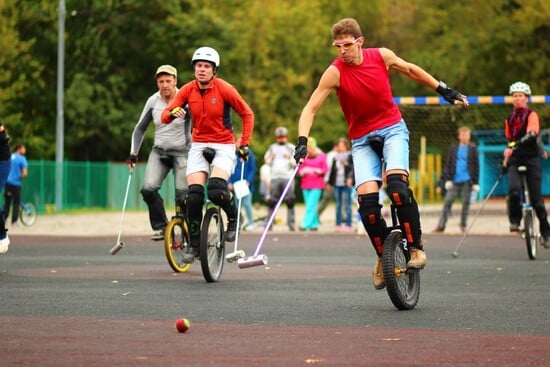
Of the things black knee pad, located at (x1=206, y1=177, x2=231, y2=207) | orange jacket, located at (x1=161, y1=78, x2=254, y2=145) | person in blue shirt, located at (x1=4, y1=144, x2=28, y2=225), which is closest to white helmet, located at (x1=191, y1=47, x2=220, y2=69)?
orange jacket, located at (x1=161, y1=78, x2=254, y2=145)

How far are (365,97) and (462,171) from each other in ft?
47.4

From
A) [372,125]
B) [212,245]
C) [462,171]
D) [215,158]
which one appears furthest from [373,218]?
[462,171]

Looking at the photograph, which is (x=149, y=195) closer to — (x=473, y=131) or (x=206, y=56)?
(x=206, y=56)

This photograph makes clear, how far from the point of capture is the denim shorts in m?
13.5

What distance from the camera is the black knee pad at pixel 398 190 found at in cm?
1052

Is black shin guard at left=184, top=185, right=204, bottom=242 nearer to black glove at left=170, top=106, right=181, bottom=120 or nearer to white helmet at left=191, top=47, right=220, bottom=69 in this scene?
black glove at left=170, top=106, right=181, bottom=120

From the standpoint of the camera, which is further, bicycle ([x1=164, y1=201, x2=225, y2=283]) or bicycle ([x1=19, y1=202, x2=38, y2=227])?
bicycle ([x1=19, y1=202, x2=38, y2=227])

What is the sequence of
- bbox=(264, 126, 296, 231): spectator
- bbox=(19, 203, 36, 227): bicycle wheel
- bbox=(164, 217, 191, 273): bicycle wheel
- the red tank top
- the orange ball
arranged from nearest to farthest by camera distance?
1. the orange ball
2. the red tank top
3. bbox=(164, 217, 191, 273): bicycle wheel
4. bbox=(264, 126, 296, 231): spectator
5. bbox=(19, 203, 36, 227): bicycle wheel

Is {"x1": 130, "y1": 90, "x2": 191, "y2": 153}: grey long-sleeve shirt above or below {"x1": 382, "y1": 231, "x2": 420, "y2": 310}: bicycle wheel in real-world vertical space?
above

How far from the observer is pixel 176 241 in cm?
1389

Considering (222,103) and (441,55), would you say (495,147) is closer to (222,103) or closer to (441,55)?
(441,55)

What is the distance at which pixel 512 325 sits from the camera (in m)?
9.37

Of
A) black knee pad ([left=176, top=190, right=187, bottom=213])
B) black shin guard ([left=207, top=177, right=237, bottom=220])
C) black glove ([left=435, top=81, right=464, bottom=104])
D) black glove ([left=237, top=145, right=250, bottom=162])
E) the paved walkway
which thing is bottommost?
the paved walkway

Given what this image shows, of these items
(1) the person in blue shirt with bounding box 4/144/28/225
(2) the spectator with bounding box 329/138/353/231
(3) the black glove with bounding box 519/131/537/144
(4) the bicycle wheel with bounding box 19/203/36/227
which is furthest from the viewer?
(4) the bicycle wheel with bounding box 19/203/36/227
